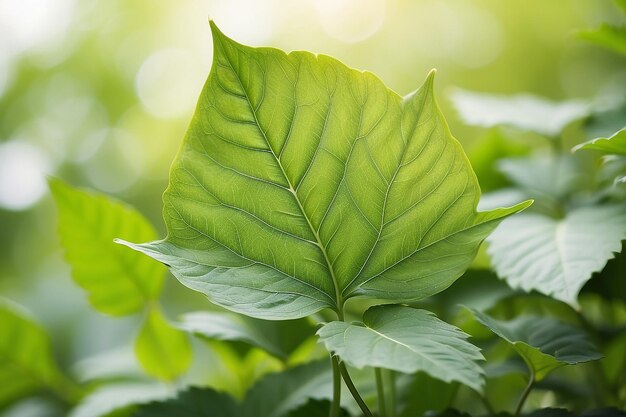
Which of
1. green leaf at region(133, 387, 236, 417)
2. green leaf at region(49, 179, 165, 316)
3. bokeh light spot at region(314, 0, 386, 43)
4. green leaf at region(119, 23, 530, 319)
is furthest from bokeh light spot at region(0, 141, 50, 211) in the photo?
green leaf at region(119, 23, 530, 319)

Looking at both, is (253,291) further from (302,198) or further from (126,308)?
(126,308)

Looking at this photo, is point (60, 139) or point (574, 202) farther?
point (60, 139)

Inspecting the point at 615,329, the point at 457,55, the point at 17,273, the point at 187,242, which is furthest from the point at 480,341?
the point at 17,273

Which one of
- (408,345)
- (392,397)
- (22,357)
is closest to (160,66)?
(22,357)

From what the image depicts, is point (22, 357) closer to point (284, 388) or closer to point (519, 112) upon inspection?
point (284, 388)

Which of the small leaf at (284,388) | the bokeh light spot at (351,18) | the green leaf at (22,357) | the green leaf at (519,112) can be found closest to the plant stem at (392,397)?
the small leaf at (284,388)

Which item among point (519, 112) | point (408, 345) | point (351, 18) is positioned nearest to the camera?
point (408, 345)
